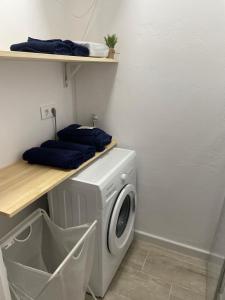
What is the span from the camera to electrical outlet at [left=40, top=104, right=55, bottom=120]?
1.68 meters

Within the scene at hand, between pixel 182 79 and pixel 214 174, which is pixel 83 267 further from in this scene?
pixel 182 79

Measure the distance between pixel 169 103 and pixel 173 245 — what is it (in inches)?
A: 49.5

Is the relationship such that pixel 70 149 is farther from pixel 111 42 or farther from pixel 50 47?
pixel 111 42

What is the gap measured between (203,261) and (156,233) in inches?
17.5

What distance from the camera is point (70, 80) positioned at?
195 cm

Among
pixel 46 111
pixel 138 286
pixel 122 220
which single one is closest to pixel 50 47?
pixel 46 111

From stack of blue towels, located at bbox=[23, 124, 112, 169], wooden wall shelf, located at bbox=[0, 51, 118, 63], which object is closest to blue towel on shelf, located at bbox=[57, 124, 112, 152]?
stack of blue towels, located at bbox=[23, 124, 112, 169]

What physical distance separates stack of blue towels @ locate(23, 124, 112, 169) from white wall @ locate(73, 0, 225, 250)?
29cm

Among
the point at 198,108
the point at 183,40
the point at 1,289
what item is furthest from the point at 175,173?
the point at 1,289

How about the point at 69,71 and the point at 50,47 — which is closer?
the point at 50,47

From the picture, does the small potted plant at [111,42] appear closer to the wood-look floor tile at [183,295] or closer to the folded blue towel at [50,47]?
the folded blue towel at [50,47]

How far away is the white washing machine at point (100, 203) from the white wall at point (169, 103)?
1.12ft

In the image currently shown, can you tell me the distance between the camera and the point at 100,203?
137cm

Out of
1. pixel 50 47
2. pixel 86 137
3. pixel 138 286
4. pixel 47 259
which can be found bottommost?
pixel 138 286
